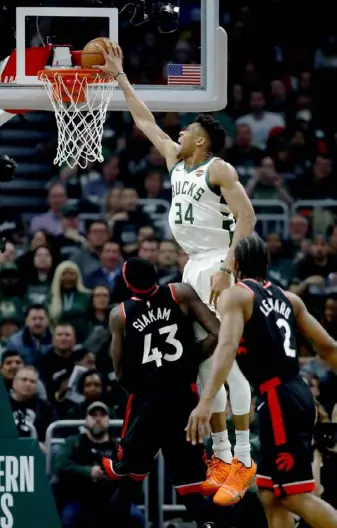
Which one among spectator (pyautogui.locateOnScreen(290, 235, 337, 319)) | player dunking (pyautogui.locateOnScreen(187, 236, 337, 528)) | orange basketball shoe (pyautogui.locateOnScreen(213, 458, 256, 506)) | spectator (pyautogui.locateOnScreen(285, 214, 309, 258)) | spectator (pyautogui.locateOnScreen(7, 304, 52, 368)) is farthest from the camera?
spectator (pyautogui.locateOnScreen(285, 214, 309, 258))

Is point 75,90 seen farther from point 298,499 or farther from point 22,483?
point 298,499

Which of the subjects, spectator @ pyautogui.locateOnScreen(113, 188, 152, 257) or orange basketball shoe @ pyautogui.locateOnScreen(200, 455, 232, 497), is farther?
spectator @ pyautogui.locateOnScreen(113, 188, 152, 257)

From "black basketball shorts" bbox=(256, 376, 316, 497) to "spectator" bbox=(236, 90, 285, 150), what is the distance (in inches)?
328

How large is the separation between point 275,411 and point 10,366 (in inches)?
185

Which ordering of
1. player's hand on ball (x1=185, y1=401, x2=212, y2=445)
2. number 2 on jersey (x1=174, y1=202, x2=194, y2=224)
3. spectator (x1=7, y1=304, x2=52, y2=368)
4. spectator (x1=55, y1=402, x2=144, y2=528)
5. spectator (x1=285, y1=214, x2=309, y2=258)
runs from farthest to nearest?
spectator (x1=285, y1=214, x2=309, y2=258)
spectator (x1=7, y1=304, x2=52, y2=368)
spectator (x1=55, y1=402, x2=144, y2=528)
number 2 on jersey (x1=174, y1=202, x2=194, y2=224)
player's hand on ball (x1=185, y1=401, x2=212, y2=445)

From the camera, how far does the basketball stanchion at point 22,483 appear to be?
446 inches

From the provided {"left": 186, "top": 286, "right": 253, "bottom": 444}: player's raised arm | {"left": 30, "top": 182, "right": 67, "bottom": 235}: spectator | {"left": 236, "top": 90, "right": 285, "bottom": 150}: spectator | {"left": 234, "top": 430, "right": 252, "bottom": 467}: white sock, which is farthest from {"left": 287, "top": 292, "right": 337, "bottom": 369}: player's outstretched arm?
{"left": 236, "top": 90, "right": 285, "bottom": 150}: spectator

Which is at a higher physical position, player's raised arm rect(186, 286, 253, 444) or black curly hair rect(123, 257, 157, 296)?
black curly hair rect(123, 257, 157, 296)

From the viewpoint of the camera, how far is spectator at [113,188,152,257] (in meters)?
15.2

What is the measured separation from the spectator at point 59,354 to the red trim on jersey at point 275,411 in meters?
4.66

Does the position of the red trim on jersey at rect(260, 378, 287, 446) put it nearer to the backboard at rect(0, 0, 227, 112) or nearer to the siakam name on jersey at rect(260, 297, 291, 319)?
the siakam name on jersey at rect(260, 297, 291, 319)

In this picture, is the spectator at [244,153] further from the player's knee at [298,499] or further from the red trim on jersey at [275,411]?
the player's knee at [298,499]

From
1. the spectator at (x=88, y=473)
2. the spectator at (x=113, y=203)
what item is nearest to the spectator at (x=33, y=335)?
the spectator at (x=88, y=473)

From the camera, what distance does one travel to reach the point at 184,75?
10.4 m
